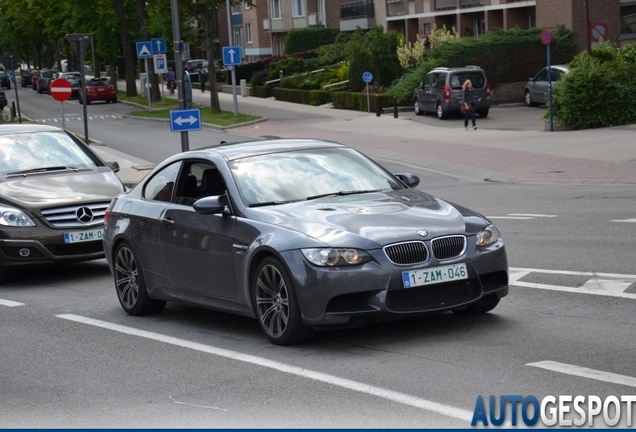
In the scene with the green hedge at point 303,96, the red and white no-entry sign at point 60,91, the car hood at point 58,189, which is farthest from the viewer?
the green hedge at point 303,96

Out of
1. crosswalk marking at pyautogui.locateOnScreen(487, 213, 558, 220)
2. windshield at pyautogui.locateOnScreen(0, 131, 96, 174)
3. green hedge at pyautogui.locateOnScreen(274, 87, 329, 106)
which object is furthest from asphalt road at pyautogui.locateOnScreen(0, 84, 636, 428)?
green hedge at pyautogui.locateOnScreen(274, 87, 329, 106)

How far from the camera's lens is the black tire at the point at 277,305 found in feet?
26.2

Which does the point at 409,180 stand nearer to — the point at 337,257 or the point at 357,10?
the point at 337,257

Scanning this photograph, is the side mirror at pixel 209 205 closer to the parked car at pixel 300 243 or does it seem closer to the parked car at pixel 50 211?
the parked car at pixel 300 243

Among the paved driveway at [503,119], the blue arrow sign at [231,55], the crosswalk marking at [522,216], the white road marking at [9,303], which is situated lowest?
the paved driveway at [503,119]

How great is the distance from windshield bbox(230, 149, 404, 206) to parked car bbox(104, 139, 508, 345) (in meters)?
0.01

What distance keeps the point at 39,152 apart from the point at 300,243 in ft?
24.6

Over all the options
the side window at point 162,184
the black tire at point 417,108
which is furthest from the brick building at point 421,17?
the side window at point 162,184

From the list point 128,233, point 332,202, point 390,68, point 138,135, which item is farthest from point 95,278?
point 390,68

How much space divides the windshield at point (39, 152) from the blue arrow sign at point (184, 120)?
1050 centimetres

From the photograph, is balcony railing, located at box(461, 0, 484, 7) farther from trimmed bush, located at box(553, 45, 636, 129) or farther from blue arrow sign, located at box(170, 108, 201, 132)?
blue arrow sign, located at box(170, 108, 201, 132)

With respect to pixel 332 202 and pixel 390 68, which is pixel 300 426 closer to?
pixel 332 202

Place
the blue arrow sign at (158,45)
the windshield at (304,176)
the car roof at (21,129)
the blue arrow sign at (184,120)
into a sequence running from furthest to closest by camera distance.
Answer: the blue arrow sign at (158,45) < the blue arrow sign at (184,120) < the car roof at (21,129) < the windshield at (304,176)

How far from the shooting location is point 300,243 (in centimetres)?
794
